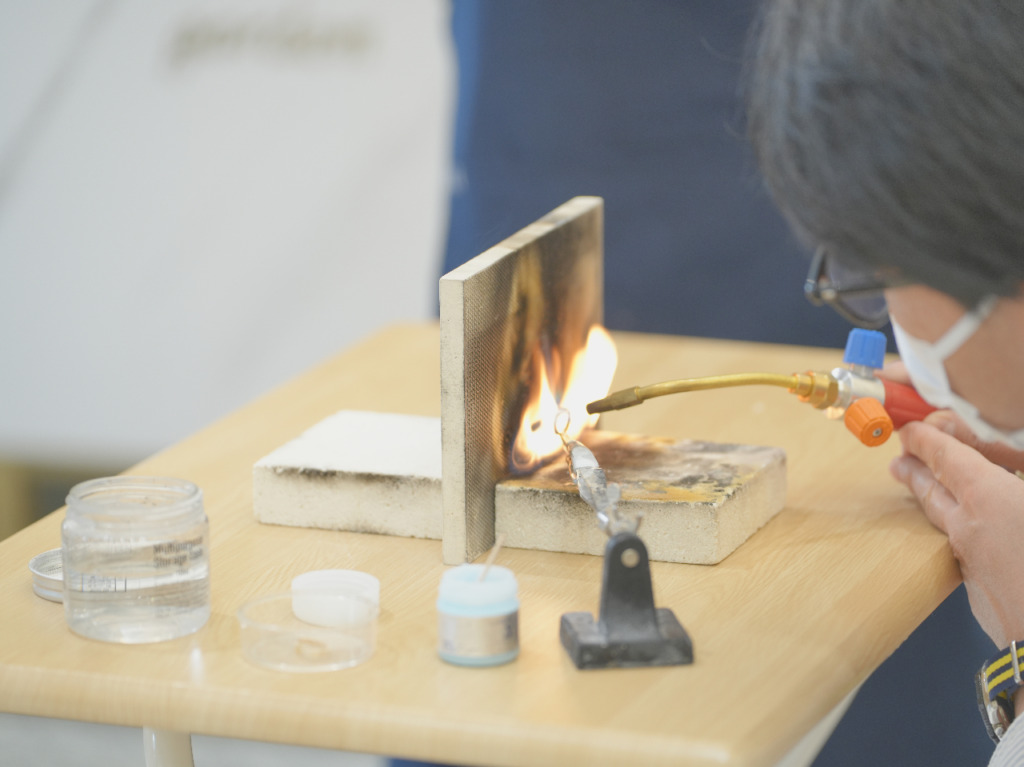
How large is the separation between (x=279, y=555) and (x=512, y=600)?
0.89 ft

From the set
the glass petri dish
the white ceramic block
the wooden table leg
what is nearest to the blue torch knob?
the white ceramic block

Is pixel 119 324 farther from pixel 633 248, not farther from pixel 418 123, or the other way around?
pixel 633 248

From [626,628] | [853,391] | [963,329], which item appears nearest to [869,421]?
[853,391]

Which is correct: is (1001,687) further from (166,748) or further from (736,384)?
(166,748)

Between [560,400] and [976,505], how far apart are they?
0.37 metres

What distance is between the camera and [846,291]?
1008 millimetres

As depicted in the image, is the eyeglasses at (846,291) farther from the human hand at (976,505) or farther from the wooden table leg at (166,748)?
the wooden table leg at (166,748)

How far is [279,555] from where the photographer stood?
1038mm

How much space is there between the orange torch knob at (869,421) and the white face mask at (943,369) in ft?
0.30

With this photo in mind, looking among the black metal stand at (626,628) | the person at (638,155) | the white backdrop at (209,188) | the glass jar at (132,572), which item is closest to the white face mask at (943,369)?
the black metal stand at (626,628)

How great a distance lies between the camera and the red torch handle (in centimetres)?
119

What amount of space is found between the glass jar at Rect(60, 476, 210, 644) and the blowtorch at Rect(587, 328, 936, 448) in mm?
412

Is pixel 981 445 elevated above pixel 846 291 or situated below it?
below

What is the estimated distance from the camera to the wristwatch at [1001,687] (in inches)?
36.5
